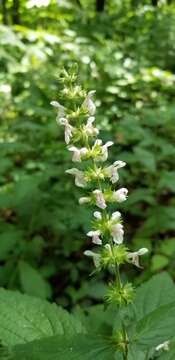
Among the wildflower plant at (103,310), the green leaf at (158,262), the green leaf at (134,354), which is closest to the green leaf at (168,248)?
the green leaf at (158,262)

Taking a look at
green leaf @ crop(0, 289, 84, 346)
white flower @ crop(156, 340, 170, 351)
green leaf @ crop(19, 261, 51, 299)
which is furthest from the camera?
green leaf @ crop(19, 261, 51, 299)

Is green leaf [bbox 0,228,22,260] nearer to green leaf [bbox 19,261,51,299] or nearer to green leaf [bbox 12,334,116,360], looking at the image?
green leaf [bbox 19,261,51,299]

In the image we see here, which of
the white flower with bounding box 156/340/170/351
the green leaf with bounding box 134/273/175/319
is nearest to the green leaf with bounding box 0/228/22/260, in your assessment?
the green leaf with bounding box 134/273/175/319

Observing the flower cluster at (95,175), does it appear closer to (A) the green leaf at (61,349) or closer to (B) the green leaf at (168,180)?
(A) the green leaf at (61,349)

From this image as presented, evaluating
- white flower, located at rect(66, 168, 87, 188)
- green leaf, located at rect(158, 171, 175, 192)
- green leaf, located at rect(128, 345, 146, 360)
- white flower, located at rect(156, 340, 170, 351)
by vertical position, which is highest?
green leaf, located at rect(158, 171, 175, 192)

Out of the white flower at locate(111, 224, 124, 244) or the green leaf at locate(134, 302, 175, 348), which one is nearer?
the green leaf at locate(134, 302, 175, 348)

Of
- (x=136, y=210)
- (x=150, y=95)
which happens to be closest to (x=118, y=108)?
(x=150, y=95)

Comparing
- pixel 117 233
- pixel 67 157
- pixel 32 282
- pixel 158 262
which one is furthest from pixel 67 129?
pixel 158 262
